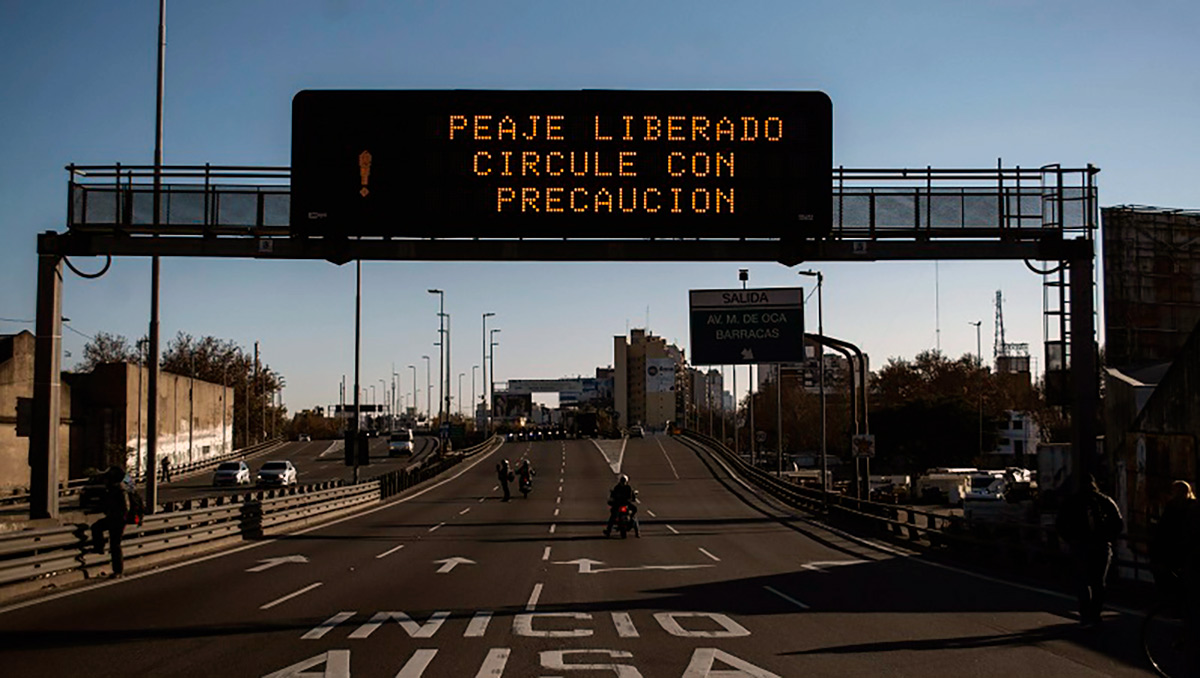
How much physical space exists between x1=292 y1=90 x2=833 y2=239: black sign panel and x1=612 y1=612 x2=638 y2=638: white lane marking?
25.4 ft

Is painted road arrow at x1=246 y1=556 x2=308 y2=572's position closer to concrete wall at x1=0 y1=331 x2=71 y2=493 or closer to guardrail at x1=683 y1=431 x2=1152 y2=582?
guardrail at x1=683 y1=431 x2=1152 y2=582

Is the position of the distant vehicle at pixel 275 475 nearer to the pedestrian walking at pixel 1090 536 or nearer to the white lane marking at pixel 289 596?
the white lane marking at pixel 289 596

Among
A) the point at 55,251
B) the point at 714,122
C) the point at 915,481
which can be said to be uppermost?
the point at 714,122

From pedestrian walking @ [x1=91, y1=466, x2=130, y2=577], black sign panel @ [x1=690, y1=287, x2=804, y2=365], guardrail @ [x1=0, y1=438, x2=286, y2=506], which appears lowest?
guardrail @ [x1=0, y1=438, x2=286, y2=506]

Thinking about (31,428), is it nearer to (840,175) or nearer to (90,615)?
(90,615)

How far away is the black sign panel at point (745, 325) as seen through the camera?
48.0m

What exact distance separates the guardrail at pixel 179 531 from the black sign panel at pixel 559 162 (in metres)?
6.75

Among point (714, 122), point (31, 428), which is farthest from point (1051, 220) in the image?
point (31, 428)

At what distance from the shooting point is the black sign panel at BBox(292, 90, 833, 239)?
20.0 meters

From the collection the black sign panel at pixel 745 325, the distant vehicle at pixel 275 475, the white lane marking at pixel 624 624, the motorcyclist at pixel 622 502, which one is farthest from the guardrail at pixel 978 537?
the distant vehicle at pixel 275 475

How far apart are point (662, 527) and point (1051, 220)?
16.9 meters

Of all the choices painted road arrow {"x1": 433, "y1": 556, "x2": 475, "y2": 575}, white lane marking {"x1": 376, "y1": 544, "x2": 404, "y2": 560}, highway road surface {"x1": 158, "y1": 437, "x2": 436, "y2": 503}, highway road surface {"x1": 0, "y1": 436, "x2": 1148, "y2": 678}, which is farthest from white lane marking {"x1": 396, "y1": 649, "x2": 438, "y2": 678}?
highway road surface {"x1": 158, "y1": 437, "x2": 436, "y2": 503}

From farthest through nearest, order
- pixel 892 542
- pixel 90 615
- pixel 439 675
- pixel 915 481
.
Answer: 1. pixel 915 481
2. pixel 892 542
3. pixel 90 615
4. pixel 439 675

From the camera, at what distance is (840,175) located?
71.0 ft
